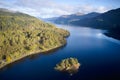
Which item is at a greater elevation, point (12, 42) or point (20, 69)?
point (12, 42)

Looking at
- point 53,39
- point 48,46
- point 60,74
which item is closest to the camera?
point 60,74

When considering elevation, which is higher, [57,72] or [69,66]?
[69,66]

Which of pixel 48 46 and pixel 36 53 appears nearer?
pixel 36 53

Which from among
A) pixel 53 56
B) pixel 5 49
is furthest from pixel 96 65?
pixel 5 49

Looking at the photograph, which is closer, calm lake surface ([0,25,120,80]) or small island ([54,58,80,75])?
calm lake surface ([0,25,120,80])

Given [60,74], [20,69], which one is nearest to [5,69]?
[20,69]

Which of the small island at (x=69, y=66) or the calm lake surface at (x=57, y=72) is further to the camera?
the small island at (x=69, y=66)

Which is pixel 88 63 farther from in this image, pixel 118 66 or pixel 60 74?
pixel 60 74

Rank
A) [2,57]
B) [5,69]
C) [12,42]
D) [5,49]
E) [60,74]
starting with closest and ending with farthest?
[60,74] → [5,69] → [2,57] → [5,49] → [12,42]

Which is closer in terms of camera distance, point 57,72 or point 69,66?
point 57,72
